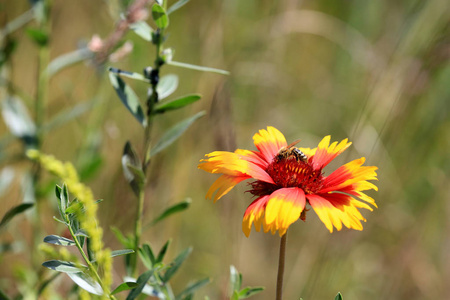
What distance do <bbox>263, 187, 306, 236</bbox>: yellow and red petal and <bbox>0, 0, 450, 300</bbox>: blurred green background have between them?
0.57 meters

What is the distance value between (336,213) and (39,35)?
116cm

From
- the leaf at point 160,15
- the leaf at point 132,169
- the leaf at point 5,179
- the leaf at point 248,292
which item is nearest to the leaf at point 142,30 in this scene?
the leaf at point 160,15

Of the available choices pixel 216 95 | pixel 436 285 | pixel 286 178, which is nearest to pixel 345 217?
pixel 286 178

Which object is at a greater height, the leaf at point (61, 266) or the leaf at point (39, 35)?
the leaf at point (39, 35)

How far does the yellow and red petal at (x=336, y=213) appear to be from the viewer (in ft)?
2.69

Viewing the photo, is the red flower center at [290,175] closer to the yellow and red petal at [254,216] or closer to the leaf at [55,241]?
the yellow and red petal at [254,216]

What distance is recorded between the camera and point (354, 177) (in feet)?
2.95

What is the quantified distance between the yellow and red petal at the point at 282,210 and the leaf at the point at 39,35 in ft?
3.43

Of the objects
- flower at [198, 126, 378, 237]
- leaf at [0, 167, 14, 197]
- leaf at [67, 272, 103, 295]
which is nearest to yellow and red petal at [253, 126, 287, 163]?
flower at [198, 126, 378, 237]

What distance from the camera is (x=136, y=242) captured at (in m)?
1.09

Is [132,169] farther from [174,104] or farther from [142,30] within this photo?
[142,30]

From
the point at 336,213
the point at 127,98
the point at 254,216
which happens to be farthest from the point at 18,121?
the point at 336,213

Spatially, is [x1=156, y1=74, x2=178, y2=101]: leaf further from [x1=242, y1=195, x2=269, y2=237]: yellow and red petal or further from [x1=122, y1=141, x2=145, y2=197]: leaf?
[x1=242, y1=195, x2=269, y2=237]: yellow and red petal

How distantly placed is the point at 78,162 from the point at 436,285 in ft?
5.37
